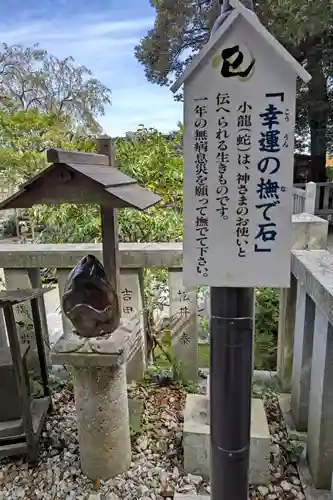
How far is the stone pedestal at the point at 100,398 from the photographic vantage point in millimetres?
1413

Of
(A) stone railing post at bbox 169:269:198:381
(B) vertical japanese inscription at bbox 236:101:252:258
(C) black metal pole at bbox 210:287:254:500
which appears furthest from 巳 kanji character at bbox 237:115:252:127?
(A) stone railing post at bbox 169:269:198:381

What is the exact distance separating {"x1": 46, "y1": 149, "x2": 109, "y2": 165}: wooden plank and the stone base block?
1.27 metres

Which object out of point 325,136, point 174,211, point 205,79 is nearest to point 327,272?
point 205,79

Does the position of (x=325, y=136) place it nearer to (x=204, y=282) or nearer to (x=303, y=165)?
(x=303, y=165)

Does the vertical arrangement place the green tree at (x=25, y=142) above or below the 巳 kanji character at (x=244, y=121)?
above

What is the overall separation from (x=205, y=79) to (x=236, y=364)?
0.81 m

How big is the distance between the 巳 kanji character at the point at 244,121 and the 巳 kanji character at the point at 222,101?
0.04 m

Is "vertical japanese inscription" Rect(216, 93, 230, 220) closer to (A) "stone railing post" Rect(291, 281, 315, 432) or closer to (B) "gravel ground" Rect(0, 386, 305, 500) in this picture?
(A) "stone railing post" Rect(291, 281, 315, 432)

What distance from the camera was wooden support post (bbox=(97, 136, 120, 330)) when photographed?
1.42 m

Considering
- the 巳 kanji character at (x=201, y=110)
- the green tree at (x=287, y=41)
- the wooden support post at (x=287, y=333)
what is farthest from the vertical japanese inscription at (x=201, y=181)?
the green tree at (x=287, y=41)

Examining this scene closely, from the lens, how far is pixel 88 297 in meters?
1.40

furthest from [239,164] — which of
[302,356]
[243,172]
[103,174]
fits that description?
[302,356]

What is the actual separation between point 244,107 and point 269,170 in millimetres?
172

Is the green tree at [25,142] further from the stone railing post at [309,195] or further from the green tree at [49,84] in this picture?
the green tree at [49,84]
